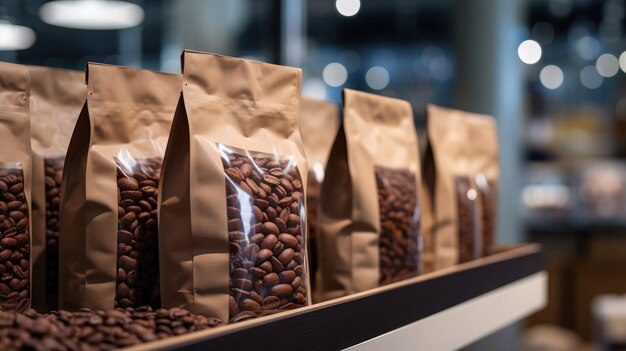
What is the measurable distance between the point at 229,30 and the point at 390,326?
227 centimetres

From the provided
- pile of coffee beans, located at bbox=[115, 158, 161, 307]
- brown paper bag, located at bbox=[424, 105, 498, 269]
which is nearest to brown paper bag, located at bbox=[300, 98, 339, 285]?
brown paper bag, located at bbox=[424, 105, 498, 269]

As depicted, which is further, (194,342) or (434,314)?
(434,314)

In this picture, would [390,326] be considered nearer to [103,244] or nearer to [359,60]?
[103,244]

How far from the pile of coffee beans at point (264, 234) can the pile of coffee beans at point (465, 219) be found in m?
0.56

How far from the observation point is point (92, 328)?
0.65m

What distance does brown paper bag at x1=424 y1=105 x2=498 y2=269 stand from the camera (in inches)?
52.7

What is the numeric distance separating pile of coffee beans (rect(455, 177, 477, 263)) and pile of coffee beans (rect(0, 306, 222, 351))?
0.72 metres

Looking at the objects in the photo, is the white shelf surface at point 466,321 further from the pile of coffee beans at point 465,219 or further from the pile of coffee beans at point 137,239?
the pile of coffee beans at point 137,239

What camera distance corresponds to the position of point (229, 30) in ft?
9.99

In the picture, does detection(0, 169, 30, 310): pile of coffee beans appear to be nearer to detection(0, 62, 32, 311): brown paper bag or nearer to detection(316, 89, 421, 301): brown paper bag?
detection(0, 62, 32, 311): brown paper bag

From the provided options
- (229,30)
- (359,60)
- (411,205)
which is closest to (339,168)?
(411,205)

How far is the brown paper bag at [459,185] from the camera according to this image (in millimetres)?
1340

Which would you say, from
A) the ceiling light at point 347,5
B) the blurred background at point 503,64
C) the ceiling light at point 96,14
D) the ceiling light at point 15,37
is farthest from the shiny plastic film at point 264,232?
the ceiling light at point 347,5

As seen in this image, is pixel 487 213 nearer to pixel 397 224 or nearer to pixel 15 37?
pixel 397 224
